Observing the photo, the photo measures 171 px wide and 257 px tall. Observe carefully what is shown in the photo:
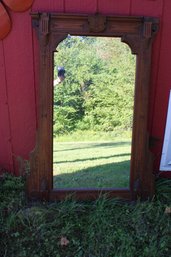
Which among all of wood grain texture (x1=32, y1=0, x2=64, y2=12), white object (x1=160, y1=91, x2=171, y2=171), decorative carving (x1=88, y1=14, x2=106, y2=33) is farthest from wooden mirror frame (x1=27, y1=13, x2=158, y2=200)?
white object (x1=160, y1=91, x2=171, y2=171)

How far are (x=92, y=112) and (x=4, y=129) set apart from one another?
71 cm

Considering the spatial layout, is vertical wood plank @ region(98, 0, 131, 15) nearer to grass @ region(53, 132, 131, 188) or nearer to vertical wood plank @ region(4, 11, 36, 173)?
vertical wood plank @ region(4, 11, 36, 173)

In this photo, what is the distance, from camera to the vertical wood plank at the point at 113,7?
2.37 meters

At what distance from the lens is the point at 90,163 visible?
8.25 feet

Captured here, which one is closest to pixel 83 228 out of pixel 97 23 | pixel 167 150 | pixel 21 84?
pixel 167 150

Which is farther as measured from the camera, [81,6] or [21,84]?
[21,84]

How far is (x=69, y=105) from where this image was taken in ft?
7.93

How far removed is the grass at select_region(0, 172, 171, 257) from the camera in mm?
2201

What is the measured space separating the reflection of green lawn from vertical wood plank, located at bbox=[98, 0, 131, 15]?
918 millimetres

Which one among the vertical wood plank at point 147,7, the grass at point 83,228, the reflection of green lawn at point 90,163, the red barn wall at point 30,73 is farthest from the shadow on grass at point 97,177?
the vertical wood plank at point 147,7

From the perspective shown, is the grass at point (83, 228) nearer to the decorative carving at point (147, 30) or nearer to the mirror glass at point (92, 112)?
the mirror glass at point (92, 112)

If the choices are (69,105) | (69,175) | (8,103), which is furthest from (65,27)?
(69,175)

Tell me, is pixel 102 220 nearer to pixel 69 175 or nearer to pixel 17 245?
pixel 69 175

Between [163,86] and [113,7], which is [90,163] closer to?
[163,86]
